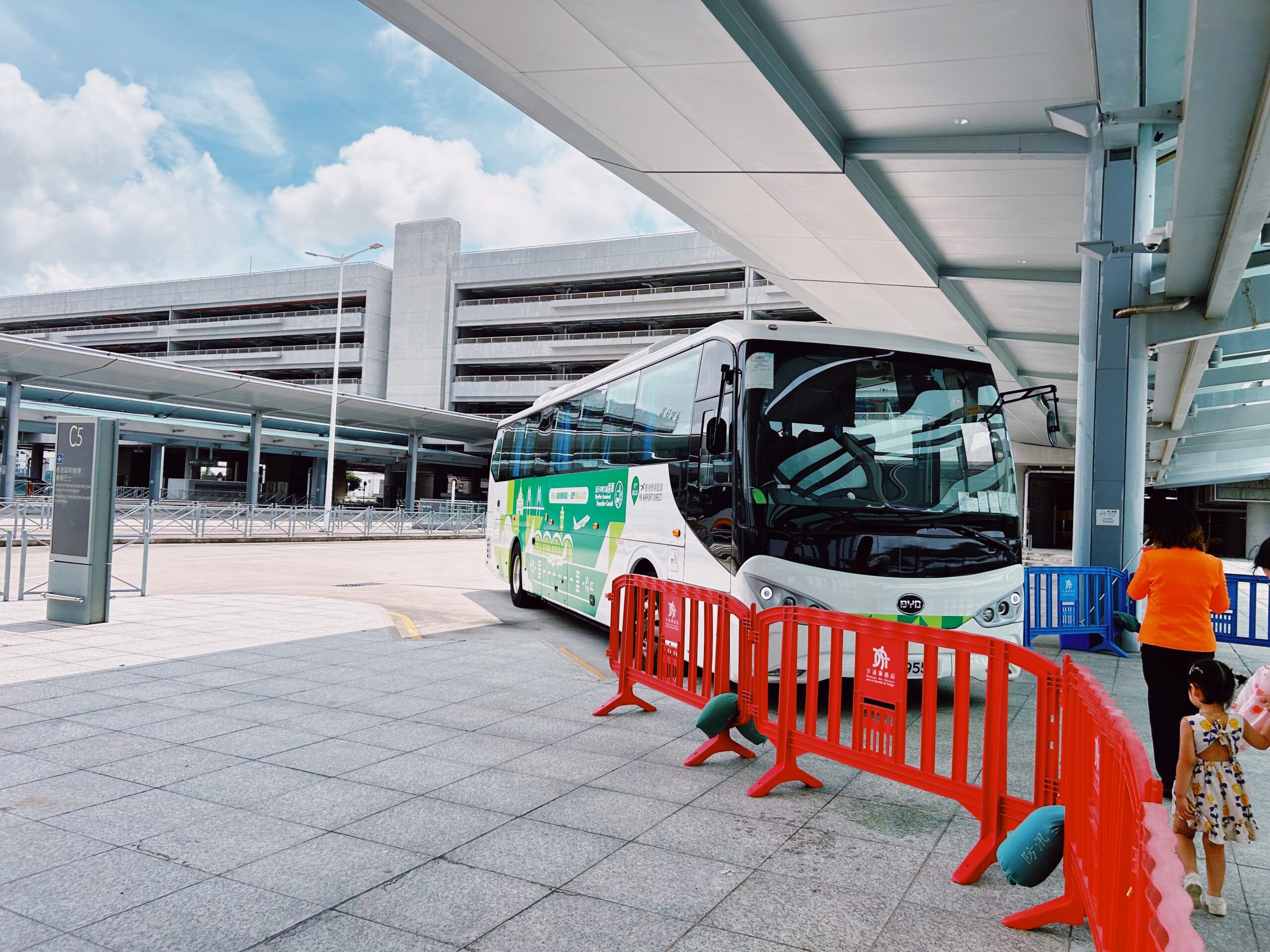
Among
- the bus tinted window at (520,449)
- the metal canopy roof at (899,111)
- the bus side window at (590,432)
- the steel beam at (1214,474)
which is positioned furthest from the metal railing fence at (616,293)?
the bus side window at (590,432)

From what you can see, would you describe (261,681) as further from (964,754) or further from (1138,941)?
(1138,941)

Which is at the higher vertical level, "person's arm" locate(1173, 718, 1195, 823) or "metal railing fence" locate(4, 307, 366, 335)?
"metal railing fence" locate(4, 307, 366, 335)

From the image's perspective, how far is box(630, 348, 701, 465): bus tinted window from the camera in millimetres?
8289

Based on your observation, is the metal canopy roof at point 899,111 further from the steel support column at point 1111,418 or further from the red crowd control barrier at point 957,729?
the red crowd control barrier at point 957,729

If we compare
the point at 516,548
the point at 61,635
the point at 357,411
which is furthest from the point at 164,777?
the point at 357,411

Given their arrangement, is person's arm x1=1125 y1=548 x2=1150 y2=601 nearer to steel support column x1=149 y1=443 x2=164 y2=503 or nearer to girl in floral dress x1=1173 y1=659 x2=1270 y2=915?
girl in floral dress x1=1173 y1=659 x2=1270 y2=915

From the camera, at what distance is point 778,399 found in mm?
7230

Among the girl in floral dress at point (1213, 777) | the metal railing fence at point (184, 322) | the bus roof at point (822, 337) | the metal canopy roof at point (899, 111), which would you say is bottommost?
the girl in floral dress at point (1213, 777)

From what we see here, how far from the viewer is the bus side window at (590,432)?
1055 centimetres

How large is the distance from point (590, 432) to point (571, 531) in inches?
52.5

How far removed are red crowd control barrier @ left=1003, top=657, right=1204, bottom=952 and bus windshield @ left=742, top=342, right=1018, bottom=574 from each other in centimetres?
329

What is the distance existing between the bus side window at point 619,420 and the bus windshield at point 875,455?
8.77 ft

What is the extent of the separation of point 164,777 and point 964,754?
14.6 ft

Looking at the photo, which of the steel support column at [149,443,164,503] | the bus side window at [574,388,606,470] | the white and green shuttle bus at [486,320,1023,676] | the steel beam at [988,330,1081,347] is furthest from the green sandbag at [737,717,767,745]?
the steel support column at [149,443,164,503]
